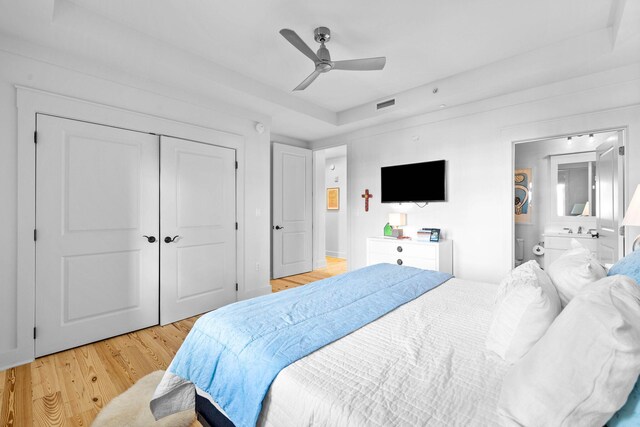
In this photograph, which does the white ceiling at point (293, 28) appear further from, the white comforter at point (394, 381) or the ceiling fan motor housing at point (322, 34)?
the white comforter at point (394, 381)

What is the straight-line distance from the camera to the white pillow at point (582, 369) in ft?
2.21

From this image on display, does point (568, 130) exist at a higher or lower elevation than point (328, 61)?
lower

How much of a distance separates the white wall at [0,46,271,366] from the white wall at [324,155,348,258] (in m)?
3.17

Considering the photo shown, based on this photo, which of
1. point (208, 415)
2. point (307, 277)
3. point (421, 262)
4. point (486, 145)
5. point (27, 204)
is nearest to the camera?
point (208, 415)

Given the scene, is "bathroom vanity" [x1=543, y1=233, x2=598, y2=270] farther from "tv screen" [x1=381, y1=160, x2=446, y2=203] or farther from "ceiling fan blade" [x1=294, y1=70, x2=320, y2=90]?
"ceiling fan blade" [x1=294, y1=70, x2=320, y2=90]

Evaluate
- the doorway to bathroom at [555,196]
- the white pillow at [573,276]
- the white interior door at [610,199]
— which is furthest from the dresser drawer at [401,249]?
the white pillow at [573,276]

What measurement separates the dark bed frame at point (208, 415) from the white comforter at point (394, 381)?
1.36ft

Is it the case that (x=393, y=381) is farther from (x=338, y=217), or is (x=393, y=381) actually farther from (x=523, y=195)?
(x=338, y=217)

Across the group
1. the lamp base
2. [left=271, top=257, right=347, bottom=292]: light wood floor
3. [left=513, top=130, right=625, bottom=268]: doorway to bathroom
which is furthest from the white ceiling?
[left=271, top=257, right=347, bottom=292]: light wood floor

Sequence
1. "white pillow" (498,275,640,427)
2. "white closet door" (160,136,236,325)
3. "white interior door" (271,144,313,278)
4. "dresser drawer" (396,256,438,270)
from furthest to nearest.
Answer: "white interior door" (271,144,313,278)
"dresser drawer" (396,256,438,270)
"white closet door" (160,136,236,325)
"white pillow" (498,275,640,427)

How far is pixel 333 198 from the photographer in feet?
23.5

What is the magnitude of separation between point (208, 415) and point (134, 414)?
0.58 m

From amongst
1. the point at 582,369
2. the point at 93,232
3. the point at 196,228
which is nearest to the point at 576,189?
the point at 582,369

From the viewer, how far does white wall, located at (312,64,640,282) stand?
2.79 m
